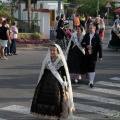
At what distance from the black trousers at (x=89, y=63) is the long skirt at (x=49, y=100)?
3.31m

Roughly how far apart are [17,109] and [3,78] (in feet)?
12.0

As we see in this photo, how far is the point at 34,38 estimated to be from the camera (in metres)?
22.0

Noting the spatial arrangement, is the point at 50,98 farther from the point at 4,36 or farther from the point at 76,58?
the point at 4,36

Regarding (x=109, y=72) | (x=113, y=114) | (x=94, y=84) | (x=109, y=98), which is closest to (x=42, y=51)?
(x=109, y=72)

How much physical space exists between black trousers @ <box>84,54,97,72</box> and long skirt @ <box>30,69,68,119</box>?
3312mm

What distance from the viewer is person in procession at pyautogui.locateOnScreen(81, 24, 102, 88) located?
34.0 ft

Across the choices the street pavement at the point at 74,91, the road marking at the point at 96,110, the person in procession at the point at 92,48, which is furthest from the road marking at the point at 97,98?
the person in procession at the point at 92,48

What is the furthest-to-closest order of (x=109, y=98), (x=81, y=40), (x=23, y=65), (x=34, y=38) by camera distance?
1. (x=34, y=38)
2. (x=23, y=65)
3. (x=81, y=40)
4. (x=109, y=98)

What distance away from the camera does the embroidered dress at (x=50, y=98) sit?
7.02 m

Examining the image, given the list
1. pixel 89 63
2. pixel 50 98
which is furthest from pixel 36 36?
pixel 50 98

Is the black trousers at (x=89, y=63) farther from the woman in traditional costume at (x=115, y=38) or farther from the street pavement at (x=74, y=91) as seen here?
the woman in traditional costume at (x=115, y=38)

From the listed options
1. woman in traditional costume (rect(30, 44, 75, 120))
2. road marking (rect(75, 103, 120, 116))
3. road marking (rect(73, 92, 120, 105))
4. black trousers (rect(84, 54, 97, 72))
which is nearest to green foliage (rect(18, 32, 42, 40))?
black trousers (rect(84, 54, 97, 72))

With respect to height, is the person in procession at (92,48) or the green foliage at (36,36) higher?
the person in procession at (92,48)

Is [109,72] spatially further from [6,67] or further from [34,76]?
[6,67]
